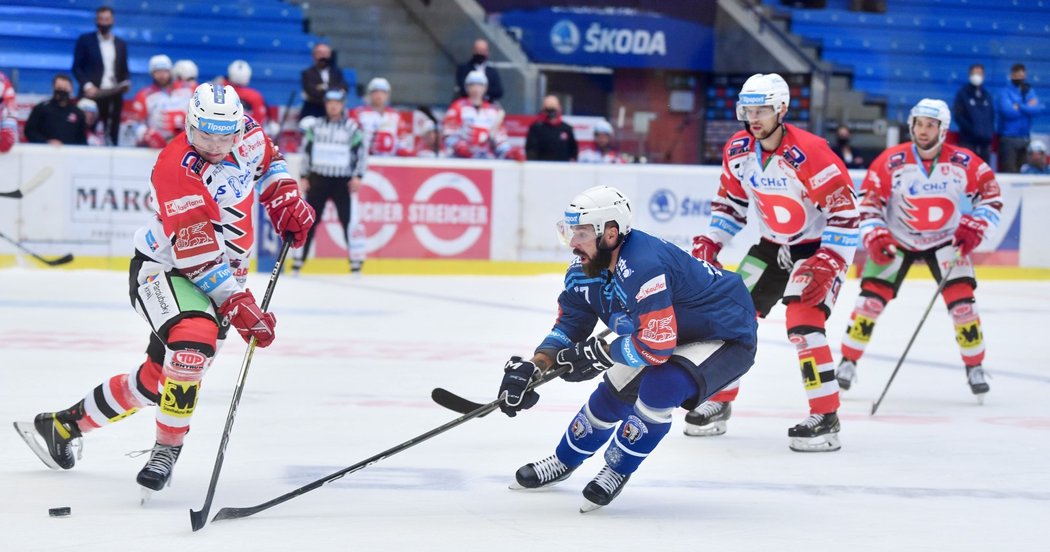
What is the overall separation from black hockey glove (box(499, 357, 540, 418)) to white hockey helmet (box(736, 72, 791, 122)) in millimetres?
1766

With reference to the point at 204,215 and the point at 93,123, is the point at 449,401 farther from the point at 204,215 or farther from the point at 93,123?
the point at 93,123

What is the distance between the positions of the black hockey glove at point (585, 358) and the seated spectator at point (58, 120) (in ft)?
28.7

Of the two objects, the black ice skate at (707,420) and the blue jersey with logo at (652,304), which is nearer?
the blue jersey with logo at (652,304)

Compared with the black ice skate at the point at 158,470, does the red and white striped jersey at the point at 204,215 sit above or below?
above

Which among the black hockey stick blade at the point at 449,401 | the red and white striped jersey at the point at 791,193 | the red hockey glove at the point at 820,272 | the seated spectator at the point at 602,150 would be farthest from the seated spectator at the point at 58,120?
the black hockey stick blade at the point at 449,401

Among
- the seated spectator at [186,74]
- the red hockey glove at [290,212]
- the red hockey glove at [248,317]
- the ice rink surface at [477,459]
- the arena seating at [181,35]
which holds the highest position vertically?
the arena seating at [181,35]

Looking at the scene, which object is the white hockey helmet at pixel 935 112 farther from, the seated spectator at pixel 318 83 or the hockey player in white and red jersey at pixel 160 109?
the seated spectator at pixel 318 83

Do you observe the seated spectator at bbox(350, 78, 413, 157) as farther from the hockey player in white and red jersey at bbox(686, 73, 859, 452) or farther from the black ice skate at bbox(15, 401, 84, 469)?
the black ice skate at bbox(15, 401, 84, 469)

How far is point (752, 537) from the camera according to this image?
4.07 metres

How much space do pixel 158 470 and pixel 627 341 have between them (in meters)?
1.44

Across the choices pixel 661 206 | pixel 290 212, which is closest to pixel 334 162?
pixel 661 206

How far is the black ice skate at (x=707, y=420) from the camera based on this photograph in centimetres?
588

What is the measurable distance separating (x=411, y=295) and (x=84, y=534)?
7290 mm

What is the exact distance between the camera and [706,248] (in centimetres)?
595
